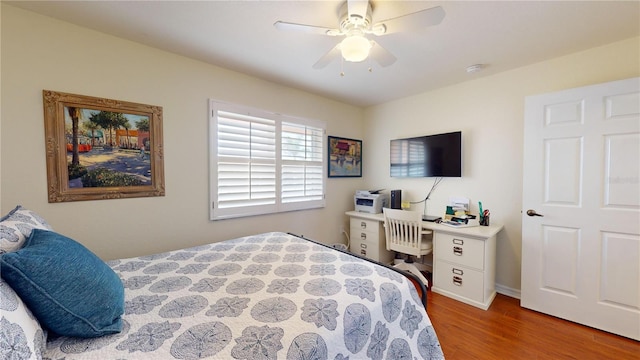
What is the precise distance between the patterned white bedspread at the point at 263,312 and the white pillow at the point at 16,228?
1.36ft

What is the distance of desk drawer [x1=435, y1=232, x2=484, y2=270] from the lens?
2359 millimetres

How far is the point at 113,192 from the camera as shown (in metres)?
1.93

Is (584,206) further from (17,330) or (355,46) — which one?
(17,330)

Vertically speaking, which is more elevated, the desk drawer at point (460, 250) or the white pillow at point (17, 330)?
the white pillow at point (17, 330)

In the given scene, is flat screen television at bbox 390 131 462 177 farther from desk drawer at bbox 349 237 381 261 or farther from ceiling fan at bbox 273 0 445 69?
ceiling fan at bbox 273 0 445 69

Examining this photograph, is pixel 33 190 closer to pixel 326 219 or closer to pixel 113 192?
pixel 113 192

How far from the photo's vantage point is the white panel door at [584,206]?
1.88m

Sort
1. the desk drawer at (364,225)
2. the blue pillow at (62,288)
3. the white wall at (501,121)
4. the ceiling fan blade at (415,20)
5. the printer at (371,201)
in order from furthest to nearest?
1. the printer at (371,201)
2. the desk drawer at (364,225)
3. the white wall at (501,121)
4. the ceiling fan blade at (415,20)
5. the blue pillow at (62,288)

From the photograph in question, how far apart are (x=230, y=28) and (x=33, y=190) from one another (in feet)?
5.82

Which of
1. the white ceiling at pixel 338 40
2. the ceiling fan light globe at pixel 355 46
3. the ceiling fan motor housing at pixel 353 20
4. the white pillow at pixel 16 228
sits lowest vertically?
the white pillow at pixel 16 228

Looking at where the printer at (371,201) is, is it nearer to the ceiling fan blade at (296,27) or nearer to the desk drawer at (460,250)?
the desk drawer at (460,250)

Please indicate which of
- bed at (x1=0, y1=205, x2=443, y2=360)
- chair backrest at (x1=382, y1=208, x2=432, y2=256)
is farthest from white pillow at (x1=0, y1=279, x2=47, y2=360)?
chair backrest at (x1=382, y1=208, x2=432, y2=256)

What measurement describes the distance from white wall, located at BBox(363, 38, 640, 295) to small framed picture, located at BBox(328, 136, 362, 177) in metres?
0.92

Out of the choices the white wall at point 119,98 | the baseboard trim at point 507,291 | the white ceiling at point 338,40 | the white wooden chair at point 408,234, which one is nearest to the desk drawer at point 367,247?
the white wooden chair at point 408,234
